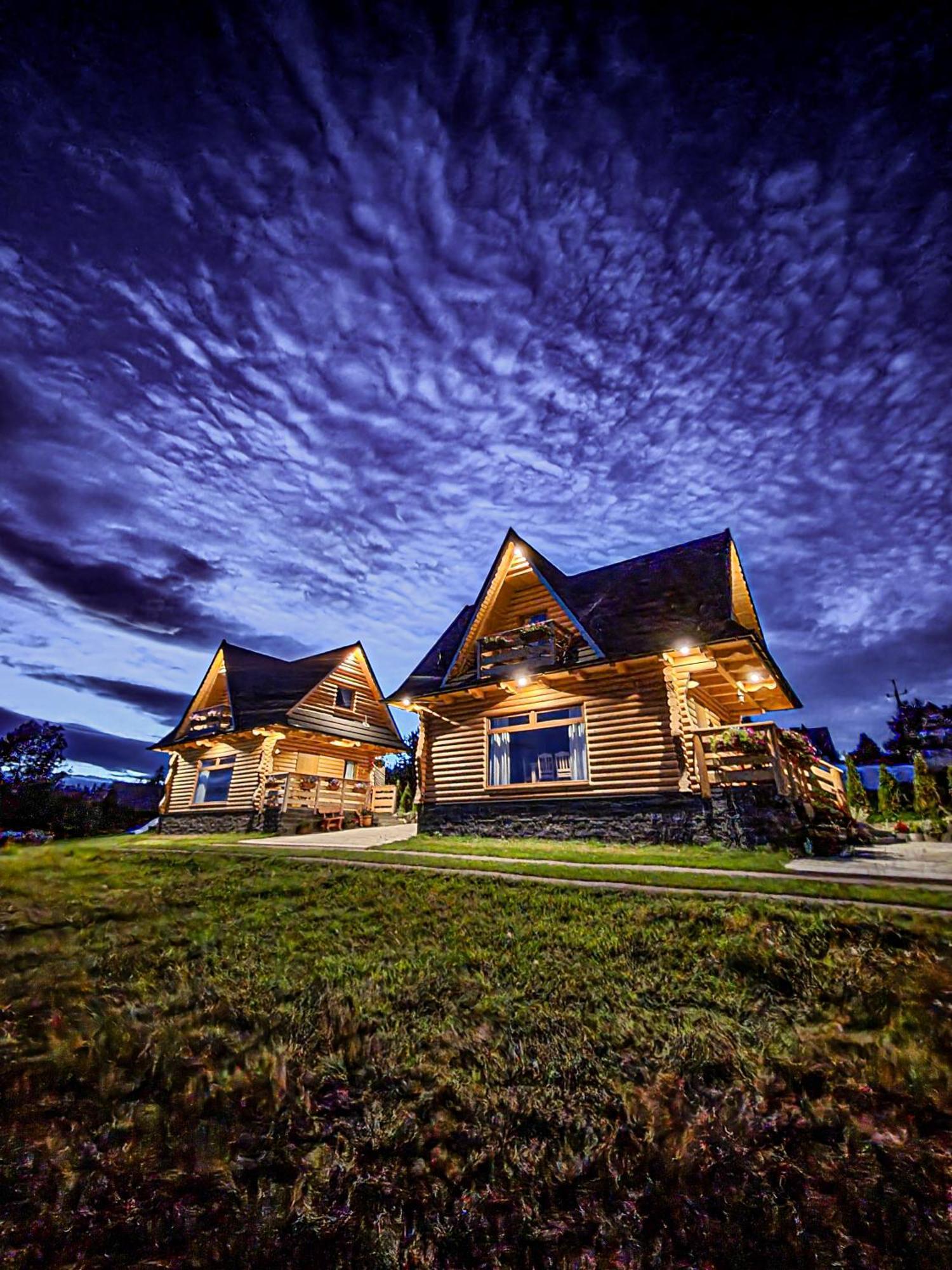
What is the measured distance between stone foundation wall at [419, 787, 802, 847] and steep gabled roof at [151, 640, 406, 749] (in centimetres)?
846

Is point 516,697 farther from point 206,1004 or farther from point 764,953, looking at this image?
point 206,1004

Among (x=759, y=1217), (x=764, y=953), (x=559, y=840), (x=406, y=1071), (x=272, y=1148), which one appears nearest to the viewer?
(x=759, y=1217)

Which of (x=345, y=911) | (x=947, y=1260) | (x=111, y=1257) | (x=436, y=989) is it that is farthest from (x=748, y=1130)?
(x=345, y=911)

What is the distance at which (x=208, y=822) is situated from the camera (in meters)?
22.1

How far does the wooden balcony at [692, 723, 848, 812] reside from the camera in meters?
10.4

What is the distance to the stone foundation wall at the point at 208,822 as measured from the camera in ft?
68.3

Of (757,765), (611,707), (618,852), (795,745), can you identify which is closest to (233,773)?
(611,707)

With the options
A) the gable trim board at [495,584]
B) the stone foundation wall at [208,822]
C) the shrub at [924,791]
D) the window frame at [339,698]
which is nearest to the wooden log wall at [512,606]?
the gable trim board at [495,584]

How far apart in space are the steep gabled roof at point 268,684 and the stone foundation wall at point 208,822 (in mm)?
3419

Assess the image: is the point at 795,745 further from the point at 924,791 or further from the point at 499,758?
the point at 924,791

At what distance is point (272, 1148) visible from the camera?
2.80m

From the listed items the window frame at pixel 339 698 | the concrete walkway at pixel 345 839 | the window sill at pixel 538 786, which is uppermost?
the window frame at pixel 339 698

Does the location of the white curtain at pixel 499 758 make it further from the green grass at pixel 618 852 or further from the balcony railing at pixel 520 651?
the balcony railing at pixel 520 651

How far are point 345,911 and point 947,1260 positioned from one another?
5.81 m
